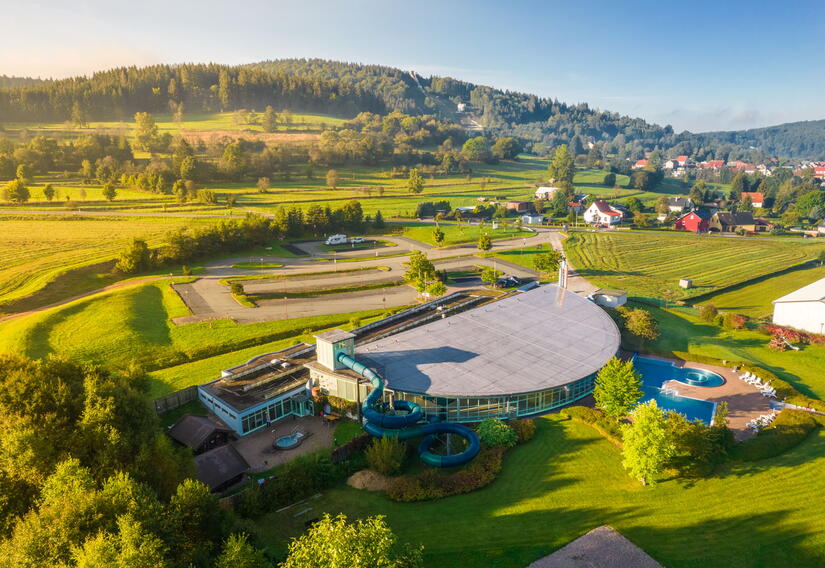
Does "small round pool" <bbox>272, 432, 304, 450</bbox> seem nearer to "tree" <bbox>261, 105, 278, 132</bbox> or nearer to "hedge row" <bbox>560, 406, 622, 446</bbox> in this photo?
"hedge row" <bbox>560, 406, 622, 446</bbox>

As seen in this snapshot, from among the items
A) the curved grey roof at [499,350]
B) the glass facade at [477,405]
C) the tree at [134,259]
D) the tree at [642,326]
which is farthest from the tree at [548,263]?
the tree at [134,259]

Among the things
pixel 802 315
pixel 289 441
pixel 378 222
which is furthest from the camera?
pixel 378 222

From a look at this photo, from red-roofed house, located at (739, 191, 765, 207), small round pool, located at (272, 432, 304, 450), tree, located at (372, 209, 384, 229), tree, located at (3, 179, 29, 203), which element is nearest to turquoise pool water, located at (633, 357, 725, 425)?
small round pool, located at (272, 432, 304, 450)

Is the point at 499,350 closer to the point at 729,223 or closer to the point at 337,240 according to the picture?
the point at 337,240

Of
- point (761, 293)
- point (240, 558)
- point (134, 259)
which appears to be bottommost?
point (761, 293)

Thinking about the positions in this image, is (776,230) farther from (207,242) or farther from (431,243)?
Result: (207,242)

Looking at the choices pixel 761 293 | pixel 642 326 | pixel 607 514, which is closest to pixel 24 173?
pixel 642 326

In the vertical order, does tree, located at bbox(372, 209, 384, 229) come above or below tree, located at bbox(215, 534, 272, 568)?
above
